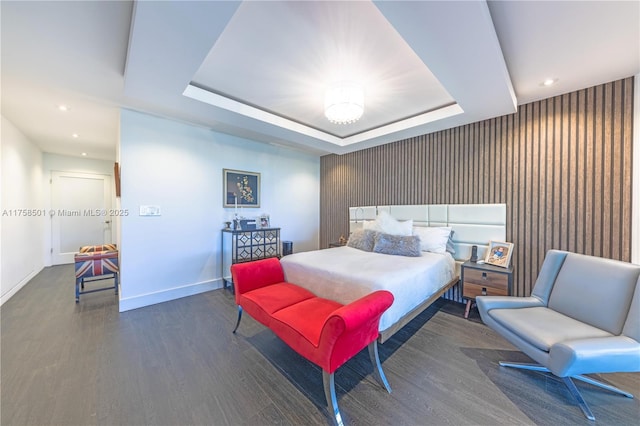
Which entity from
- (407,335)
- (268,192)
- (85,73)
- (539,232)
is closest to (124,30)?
(85,73)

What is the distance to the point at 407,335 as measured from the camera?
2490 mm

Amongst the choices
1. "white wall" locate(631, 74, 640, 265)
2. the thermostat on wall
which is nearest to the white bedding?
"white wall" locate(631, 74, 640, 265)

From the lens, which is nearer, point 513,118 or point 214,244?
point 513,118

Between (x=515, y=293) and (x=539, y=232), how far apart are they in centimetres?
83

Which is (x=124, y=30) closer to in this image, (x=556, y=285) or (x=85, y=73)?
(x=85, y=73)

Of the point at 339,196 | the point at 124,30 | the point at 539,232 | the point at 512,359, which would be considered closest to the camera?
the point at 124,30

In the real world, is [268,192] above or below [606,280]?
above

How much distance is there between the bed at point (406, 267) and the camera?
209 centimetres

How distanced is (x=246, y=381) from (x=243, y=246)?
2490 millimetres

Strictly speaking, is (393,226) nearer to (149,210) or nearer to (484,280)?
(484,280)

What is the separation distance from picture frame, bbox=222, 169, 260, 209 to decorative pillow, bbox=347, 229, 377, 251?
197 centimetres

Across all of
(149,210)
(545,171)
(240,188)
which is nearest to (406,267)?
(545,171)

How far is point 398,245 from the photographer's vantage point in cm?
316

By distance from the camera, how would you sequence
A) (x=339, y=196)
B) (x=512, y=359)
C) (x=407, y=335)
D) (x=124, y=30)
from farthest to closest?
(x=339, y=196), (x=407, y=335), (x=512, y=359), (x=124, y=30)
